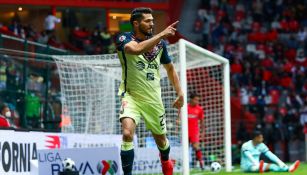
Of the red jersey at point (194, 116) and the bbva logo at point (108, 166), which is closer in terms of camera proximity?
the bbva logo at point (108, 166)

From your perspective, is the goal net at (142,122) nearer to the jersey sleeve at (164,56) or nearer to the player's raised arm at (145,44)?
the jersey sleeve at (164,56)

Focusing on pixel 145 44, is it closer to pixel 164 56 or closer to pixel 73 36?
pixel 164 56

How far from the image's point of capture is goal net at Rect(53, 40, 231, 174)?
18453 mm

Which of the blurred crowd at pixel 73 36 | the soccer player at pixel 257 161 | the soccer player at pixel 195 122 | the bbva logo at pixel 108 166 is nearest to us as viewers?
the bbva logo at pixel 108 166

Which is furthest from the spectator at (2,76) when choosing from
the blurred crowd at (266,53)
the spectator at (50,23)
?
the spectator at (50,23)

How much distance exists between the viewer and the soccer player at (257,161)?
1648 centimetres

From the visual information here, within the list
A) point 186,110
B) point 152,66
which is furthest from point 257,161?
point 152,66

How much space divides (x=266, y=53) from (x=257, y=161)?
729 inches

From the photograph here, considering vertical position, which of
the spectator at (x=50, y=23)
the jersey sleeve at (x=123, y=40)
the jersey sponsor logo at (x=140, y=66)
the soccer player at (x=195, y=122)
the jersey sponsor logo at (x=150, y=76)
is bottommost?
the soccer player at (x=195, y=122)

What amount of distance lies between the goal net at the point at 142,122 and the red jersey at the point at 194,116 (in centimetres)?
54

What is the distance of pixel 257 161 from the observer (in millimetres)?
16969

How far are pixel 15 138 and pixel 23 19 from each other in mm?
19015

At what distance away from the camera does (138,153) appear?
1825cm

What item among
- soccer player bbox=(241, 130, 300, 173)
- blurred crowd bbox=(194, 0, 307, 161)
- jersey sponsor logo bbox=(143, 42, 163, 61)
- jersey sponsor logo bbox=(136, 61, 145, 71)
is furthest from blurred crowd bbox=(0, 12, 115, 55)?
jersey sponsor logo bbox=(136, 61, 145, 71)
